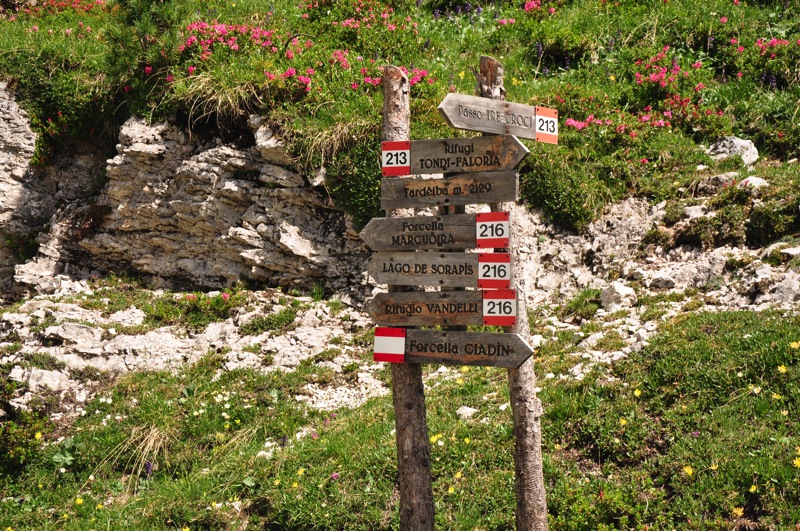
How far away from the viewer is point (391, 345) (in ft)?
17.6

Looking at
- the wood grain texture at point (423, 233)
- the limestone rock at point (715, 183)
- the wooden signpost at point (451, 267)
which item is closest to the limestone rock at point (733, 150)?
the limestone rock at point (715, 183)

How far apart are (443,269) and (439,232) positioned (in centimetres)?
29

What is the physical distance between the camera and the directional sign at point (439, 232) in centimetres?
513

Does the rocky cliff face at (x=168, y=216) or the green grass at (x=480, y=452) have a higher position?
the rocky cliff face at (x=168, y=216)

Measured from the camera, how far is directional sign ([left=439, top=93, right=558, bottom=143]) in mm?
5094

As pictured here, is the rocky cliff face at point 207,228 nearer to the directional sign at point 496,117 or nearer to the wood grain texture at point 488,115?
the directional sign at point 496,117

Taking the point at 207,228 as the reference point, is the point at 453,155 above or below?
below

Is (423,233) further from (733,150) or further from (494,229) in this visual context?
(733,150)

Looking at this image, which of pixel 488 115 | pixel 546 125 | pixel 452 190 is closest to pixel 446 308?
pixel 452 190

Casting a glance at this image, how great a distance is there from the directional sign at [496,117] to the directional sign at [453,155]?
13cm

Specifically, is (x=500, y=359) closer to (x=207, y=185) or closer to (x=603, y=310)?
(x=603, y=310)

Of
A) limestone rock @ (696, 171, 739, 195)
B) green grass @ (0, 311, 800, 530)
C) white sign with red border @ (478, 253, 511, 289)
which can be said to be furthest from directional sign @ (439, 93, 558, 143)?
limestone rock @ (696, 171, 739, 195)

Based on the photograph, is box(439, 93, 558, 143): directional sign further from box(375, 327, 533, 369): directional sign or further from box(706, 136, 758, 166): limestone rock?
box(706, 136, 758, 166): limestone rock

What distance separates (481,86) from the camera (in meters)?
5.42
